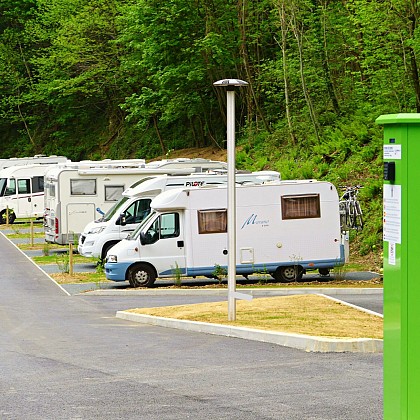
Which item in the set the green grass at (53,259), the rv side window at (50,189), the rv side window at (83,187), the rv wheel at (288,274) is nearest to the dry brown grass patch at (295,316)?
Result: the rv wheel at (288,274)

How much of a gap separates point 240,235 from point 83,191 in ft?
37.9

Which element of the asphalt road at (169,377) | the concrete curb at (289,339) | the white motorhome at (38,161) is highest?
the white motorhome at (38,161)

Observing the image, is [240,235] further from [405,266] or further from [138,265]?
[405,266]

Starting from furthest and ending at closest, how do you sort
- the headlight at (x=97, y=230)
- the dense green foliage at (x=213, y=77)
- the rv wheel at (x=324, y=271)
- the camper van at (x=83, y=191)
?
the camper van at (x=83, y=191) < the dense green foliage at (x=213, y=77) < the headlight at (x=97, y=230) < the rv wheel at (x=324, y=271)

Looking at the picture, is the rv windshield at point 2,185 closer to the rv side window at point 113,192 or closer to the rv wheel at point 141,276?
the rv side window at point 113,192

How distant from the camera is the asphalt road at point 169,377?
905 cm

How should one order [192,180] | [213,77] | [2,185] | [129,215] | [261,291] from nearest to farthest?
1. [261,291]
2. [192,180]
3. [129,215]
4. [2,185]
5. [213,77]

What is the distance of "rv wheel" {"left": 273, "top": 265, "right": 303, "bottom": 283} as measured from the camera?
25.1 m

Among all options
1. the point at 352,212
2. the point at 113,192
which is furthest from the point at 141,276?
the point at 113,192

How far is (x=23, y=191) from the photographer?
4803 centimetres

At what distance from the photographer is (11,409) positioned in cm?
931

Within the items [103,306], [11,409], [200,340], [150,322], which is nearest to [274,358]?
[200,340]

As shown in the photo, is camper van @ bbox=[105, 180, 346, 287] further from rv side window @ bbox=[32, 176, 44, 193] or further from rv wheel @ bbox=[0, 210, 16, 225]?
rv wheel @ bbox=[0, 210, 16, 225]

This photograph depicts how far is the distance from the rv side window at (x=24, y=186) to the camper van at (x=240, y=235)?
2374cm
